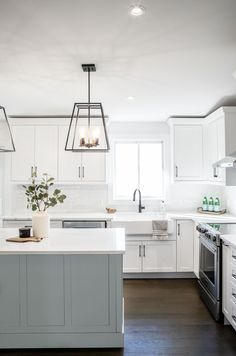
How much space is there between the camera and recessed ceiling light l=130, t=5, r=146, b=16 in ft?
6.09

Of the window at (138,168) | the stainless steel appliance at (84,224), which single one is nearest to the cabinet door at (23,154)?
the stainless steel appliance at (84,224)

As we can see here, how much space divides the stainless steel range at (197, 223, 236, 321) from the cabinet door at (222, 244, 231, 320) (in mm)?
45

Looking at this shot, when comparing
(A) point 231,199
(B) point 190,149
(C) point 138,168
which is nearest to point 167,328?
(A) point 231,199

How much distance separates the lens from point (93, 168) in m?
4.94

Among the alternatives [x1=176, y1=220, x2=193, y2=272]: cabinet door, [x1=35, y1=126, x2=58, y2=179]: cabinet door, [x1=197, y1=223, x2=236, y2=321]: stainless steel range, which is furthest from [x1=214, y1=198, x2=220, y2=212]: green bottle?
[x1=35, y1=126, x2=58, y2=179]: cabinet door

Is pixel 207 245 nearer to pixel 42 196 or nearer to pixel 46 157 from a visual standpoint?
pixel 42 196

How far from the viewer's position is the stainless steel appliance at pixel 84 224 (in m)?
4.62

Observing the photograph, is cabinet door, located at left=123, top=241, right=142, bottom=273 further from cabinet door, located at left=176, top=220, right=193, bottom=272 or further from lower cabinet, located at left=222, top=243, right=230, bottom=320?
lower cabinet, located at left=222, top=243, right=230, bottom=320

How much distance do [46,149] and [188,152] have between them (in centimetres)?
222

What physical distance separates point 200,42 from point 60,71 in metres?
1.31

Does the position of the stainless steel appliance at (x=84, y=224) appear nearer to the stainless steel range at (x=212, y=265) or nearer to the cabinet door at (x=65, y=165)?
the cabinet door at (x=65, y=165)

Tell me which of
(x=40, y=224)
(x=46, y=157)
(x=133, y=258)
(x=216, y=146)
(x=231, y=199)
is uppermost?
(x=216, y=146)

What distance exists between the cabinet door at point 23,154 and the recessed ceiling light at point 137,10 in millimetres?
3326

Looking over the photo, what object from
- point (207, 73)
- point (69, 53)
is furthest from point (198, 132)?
point (69, 53)
